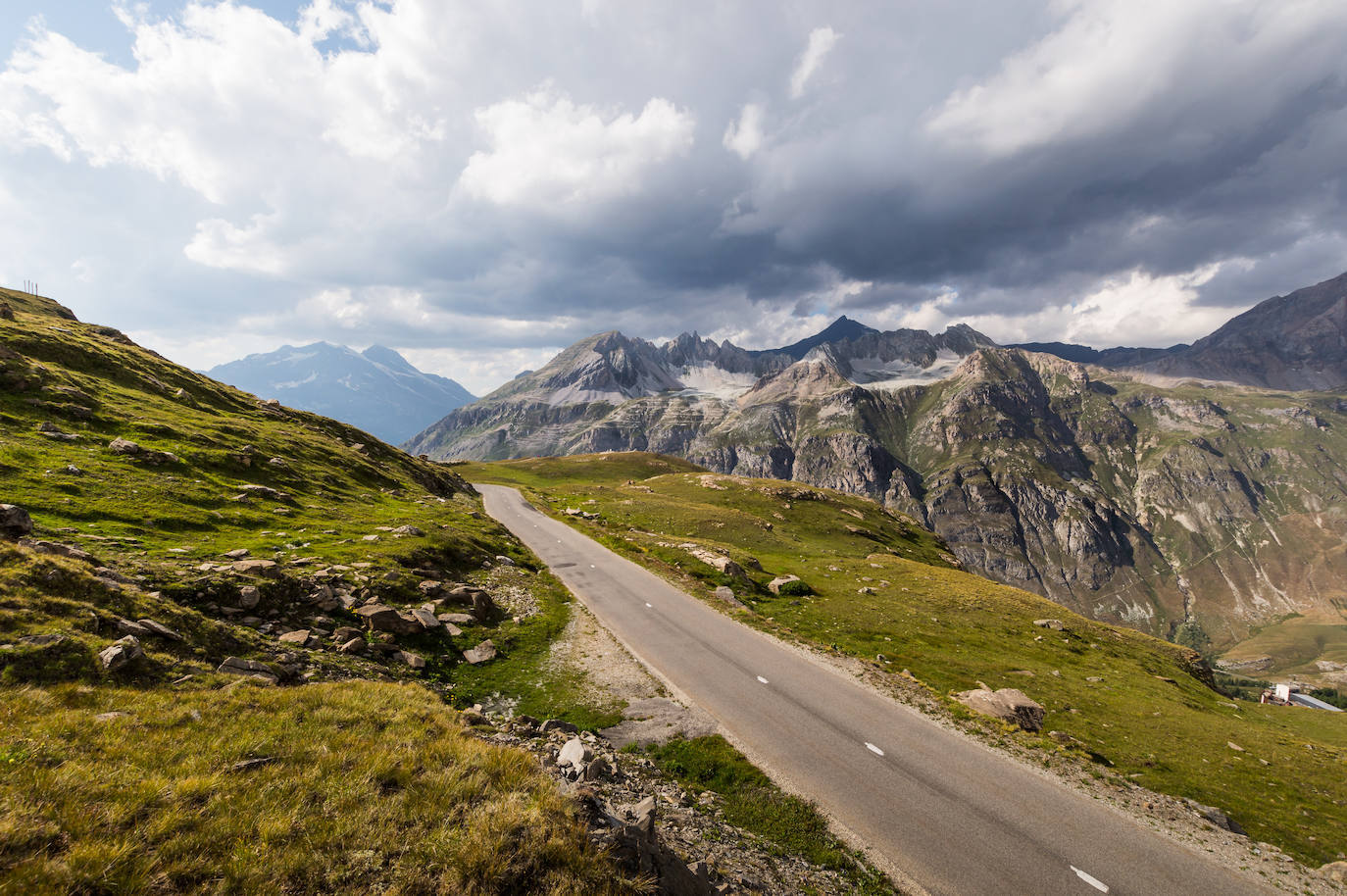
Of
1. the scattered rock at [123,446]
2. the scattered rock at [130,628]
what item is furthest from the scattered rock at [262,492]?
the scattered rock at [130,628]

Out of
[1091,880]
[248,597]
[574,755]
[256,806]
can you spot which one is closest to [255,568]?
[248,597]

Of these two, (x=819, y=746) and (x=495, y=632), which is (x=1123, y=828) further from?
(x=495, y=632)

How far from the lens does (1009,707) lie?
78.1 ft

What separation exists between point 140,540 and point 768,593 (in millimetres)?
39897

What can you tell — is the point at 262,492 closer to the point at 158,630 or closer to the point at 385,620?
the point at 385,620

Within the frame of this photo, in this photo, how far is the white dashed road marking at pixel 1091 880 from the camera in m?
13.8

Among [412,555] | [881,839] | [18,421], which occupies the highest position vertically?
[18,421]

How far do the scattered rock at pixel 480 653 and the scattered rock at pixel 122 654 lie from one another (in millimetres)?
12072

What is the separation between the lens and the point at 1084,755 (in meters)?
20.7

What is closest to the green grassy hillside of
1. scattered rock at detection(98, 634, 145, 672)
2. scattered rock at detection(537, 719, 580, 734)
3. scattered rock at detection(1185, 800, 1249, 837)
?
scattered rock at detection(98, 634, 145, 672)

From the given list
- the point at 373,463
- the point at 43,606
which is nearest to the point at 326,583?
the point at 43,606

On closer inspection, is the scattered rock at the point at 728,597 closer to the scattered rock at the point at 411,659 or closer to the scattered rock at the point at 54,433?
the scattered rock at the point at 411,659

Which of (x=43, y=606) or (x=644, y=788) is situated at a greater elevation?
(x=43, y=606)

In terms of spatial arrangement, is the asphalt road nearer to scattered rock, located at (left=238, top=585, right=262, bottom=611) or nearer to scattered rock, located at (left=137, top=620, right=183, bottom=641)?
scattered rock, located at (left=238, top=585, right=262, bottom=611)
